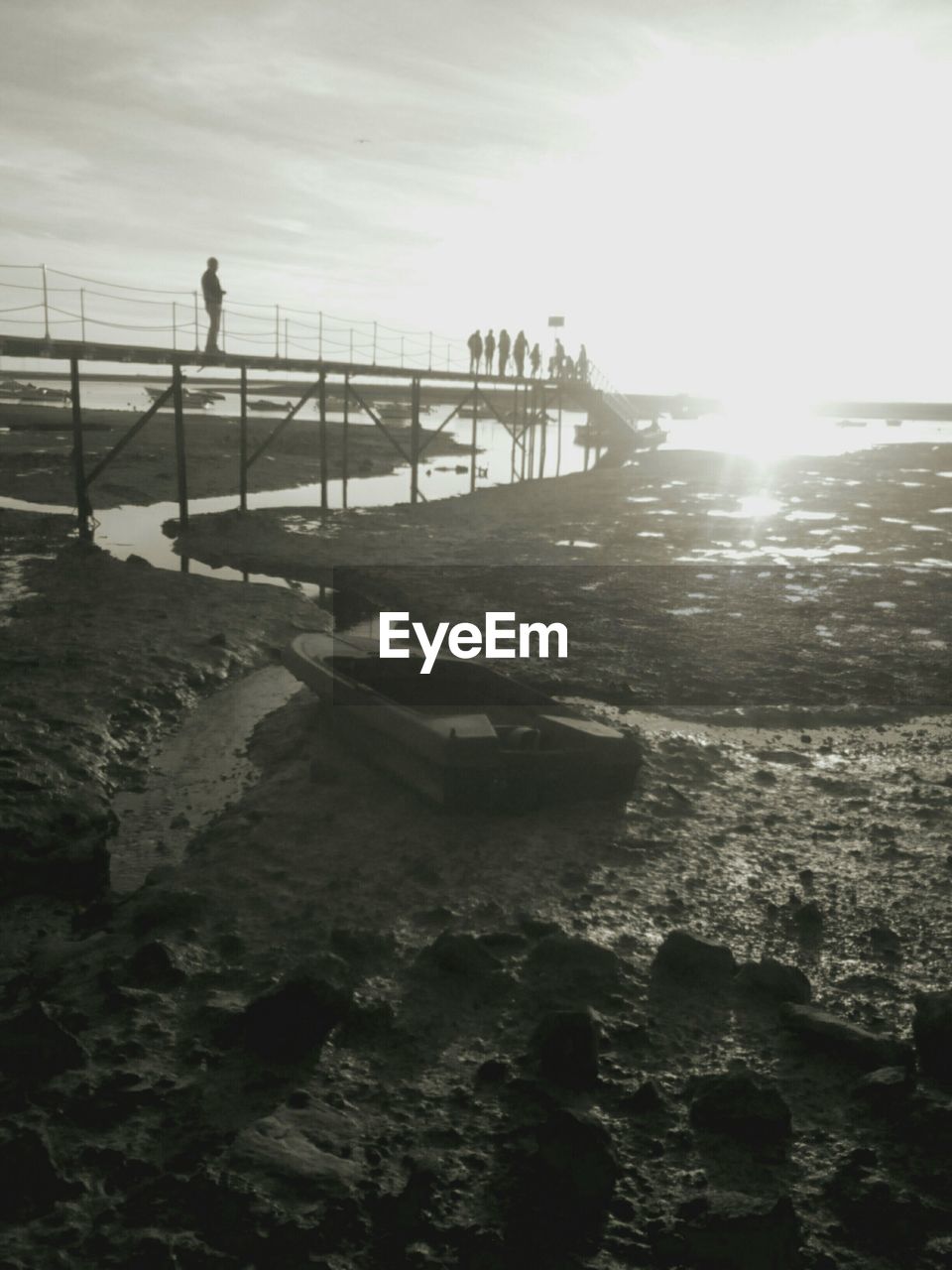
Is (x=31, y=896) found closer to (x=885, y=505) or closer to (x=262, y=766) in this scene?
(x=262, y=766)

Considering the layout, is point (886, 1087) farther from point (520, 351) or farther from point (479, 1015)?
point (520, 351)

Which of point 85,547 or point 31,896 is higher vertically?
point 85,547

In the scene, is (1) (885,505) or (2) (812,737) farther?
(1) (885,505)

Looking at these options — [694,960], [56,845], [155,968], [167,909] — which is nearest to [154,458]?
[56,845]

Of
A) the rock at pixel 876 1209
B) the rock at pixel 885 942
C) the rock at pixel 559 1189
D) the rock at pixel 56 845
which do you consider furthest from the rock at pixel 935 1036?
the rock at pixel 56 845

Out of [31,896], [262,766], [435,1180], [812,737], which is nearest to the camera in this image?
[435,1180]

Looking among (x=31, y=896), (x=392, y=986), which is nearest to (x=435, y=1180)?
(x=392, y=986)

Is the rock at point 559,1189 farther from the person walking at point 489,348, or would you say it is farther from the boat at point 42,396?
the boat at point 42,396

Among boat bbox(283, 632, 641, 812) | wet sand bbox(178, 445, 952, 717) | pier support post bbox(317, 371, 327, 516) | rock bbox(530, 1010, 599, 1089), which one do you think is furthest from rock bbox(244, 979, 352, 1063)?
pier support post bbox(317, 371, 327, 516)

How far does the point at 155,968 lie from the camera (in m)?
5.07

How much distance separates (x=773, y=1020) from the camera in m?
4.85

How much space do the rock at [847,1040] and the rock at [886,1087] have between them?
0.14m

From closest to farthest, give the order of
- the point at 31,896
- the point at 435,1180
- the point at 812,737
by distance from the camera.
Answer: the point at 435,1180 → the point at 31,896 → the point at 812,737

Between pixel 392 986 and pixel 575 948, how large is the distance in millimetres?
947
